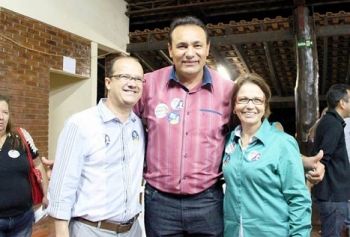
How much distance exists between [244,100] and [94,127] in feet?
2.20

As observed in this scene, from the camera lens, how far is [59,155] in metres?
1.71

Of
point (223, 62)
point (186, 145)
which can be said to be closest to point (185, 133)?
point (186, 145)

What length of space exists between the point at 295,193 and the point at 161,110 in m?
0.71

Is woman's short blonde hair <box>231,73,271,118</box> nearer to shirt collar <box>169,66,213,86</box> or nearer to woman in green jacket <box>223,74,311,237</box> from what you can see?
woman in green jacket <box>223,74,311,237</box>

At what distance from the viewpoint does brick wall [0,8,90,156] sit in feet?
15.0

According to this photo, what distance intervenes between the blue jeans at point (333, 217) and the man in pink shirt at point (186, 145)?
1618mm

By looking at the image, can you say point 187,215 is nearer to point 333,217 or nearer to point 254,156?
point 254,156

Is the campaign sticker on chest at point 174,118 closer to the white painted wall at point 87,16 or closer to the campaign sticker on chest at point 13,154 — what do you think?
the campaign sticker on chest at point 13,154

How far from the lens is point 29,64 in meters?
4.93

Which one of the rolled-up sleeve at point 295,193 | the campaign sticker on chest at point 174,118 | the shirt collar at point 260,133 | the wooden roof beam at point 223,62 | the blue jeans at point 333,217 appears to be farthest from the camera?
the wooden roof beam at point 223,62

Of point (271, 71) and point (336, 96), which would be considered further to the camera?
point (271, 71)

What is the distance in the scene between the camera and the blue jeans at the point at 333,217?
10.2 ft

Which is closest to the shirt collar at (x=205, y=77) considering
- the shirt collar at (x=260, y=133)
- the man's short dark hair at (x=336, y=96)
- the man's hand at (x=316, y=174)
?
the shirt collar at (x=260, y=133)

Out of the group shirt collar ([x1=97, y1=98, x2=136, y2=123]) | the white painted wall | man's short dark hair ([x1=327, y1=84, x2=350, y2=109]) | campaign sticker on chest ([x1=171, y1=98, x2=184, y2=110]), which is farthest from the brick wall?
man's short dark hair ([x1=327, y1=84, x2=350, y2=109])
